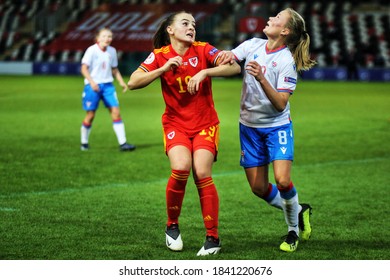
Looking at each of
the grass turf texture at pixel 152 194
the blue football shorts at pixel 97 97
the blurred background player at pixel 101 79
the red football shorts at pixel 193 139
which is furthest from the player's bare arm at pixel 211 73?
the blue football shorts at pixel 97 97

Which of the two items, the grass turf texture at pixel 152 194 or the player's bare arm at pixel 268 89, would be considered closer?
the player's bare arm at pixel 268 89

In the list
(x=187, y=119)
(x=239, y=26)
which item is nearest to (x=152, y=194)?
(x=187, y=119)

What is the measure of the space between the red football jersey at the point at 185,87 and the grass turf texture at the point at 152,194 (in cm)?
105

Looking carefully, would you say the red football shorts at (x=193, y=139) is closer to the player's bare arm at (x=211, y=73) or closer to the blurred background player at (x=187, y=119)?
the blurred background player at (x=187, y=119)

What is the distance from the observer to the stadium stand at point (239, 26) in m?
44.8

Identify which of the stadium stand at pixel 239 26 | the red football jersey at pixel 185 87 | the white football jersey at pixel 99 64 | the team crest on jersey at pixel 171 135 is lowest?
the stadium stand at pixel 239 26

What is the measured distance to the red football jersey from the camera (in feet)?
22.3

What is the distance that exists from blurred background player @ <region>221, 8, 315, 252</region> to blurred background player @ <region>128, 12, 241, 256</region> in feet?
1.08

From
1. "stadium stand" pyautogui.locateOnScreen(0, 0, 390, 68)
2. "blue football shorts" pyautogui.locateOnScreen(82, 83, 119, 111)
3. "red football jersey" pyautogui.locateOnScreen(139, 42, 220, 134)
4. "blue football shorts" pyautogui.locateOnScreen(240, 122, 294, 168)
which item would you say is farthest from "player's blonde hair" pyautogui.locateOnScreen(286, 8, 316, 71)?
"stadium stand" pyautogui.locateOnScreen(0, 0, 390, 68)

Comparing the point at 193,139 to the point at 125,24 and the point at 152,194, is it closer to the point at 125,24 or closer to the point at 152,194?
the point at 152,194

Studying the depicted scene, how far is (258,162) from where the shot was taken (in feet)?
23.6

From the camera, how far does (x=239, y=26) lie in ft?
153

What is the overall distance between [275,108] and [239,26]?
4037 cm
